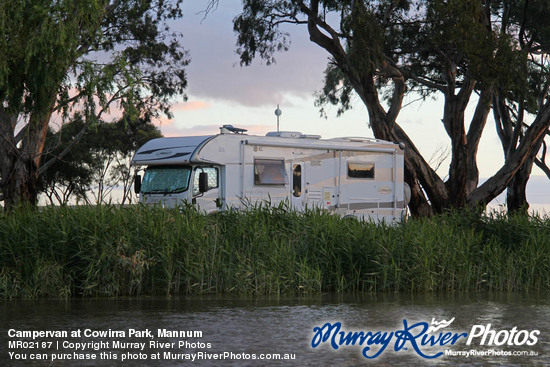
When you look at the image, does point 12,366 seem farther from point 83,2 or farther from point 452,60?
point 452,60

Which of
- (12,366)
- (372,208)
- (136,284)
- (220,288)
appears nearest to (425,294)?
(220,288)

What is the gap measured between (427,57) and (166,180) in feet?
51.7

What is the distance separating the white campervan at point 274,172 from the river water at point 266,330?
627 cm

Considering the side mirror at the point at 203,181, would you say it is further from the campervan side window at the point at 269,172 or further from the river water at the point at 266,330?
the river water at the point at 266,330

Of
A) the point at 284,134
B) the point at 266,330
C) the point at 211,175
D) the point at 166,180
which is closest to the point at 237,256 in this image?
the point at 266,330

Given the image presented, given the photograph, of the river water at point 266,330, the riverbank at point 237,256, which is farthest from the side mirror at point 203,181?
the river water at point 266,330

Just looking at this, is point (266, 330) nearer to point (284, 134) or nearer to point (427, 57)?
point (284, 134)

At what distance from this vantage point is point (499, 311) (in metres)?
11.3

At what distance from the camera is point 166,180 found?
1988 cm

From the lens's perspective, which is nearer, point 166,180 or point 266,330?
point 266,330

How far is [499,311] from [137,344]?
538 cm

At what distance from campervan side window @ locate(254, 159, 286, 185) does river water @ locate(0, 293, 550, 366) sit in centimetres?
781

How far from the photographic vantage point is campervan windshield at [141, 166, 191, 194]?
19516 mm

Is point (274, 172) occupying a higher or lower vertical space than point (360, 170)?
lower
